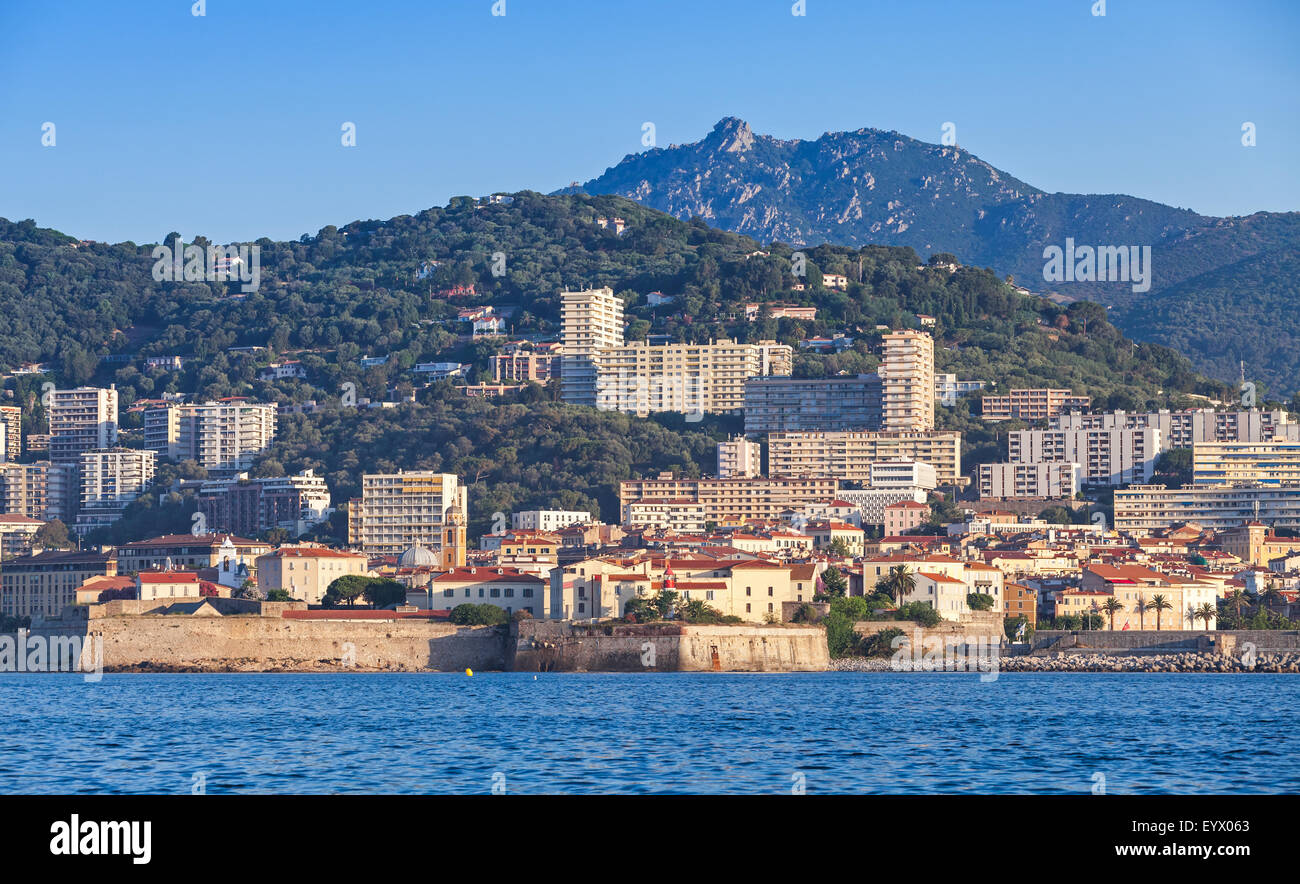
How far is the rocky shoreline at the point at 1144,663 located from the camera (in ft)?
227

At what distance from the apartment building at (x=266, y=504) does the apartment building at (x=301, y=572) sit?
3973cm

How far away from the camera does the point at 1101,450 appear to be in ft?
450

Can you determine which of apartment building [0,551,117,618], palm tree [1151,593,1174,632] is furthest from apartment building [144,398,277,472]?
palm tree [1151,593,1174,632]

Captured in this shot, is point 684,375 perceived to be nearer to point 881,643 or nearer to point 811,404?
point 811,404

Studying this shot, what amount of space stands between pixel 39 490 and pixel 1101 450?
7684cm

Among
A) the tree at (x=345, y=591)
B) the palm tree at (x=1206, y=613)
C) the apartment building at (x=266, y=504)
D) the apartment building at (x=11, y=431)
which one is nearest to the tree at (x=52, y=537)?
the apartment building at (x=266, y=504)

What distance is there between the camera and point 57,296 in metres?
196

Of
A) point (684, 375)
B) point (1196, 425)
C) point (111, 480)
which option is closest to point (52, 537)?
point (111, 480)

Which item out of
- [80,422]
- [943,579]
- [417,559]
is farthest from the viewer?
[80,422]

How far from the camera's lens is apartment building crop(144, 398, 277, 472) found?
150 metres

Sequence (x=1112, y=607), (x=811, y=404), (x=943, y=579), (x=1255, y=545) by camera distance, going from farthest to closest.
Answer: (x=811, y=404)
(x=1255, y=545)
(x=1112, y=607)
(x=943, y=579)

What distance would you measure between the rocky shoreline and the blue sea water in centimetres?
1388

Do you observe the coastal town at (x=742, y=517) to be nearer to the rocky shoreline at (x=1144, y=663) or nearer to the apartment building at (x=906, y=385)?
the apartment building at (x=906, y=385)
